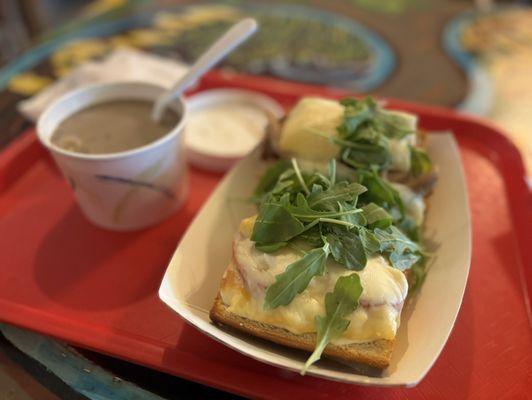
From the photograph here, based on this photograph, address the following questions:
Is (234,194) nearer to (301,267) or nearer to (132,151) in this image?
(132,151)

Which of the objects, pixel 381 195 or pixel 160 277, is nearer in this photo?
pixel 381 195

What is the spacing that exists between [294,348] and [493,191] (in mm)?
1002

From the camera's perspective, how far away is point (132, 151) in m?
1.35

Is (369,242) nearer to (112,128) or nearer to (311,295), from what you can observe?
(311,295)

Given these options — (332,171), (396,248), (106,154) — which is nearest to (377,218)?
(396,248)

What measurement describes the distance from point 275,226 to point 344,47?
6.12ft

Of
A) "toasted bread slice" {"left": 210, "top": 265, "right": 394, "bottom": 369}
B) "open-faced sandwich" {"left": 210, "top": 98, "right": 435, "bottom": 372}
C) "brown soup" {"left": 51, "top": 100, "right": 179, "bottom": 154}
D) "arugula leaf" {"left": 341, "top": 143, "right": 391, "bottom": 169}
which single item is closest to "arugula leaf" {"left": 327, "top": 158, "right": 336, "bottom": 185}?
"open-faced sandwich" {"left": 210, "top": 98, "right": 435, "bottom": 372}

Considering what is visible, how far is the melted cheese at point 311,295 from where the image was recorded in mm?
981

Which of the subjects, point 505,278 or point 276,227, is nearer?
point 276,227

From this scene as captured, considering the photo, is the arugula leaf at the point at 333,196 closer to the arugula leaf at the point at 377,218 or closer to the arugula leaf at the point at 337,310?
the arugula leaf at the point at 377,218

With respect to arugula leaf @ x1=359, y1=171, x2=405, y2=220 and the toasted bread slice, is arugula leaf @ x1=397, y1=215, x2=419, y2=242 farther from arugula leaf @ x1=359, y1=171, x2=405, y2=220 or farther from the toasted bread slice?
the toasted bread slice

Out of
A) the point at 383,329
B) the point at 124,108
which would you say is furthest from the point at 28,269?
the point at 383,329

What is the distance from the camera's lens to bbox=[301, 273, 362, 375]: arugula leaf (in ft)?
3.12

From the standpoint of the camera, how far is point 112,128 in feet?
4.99
